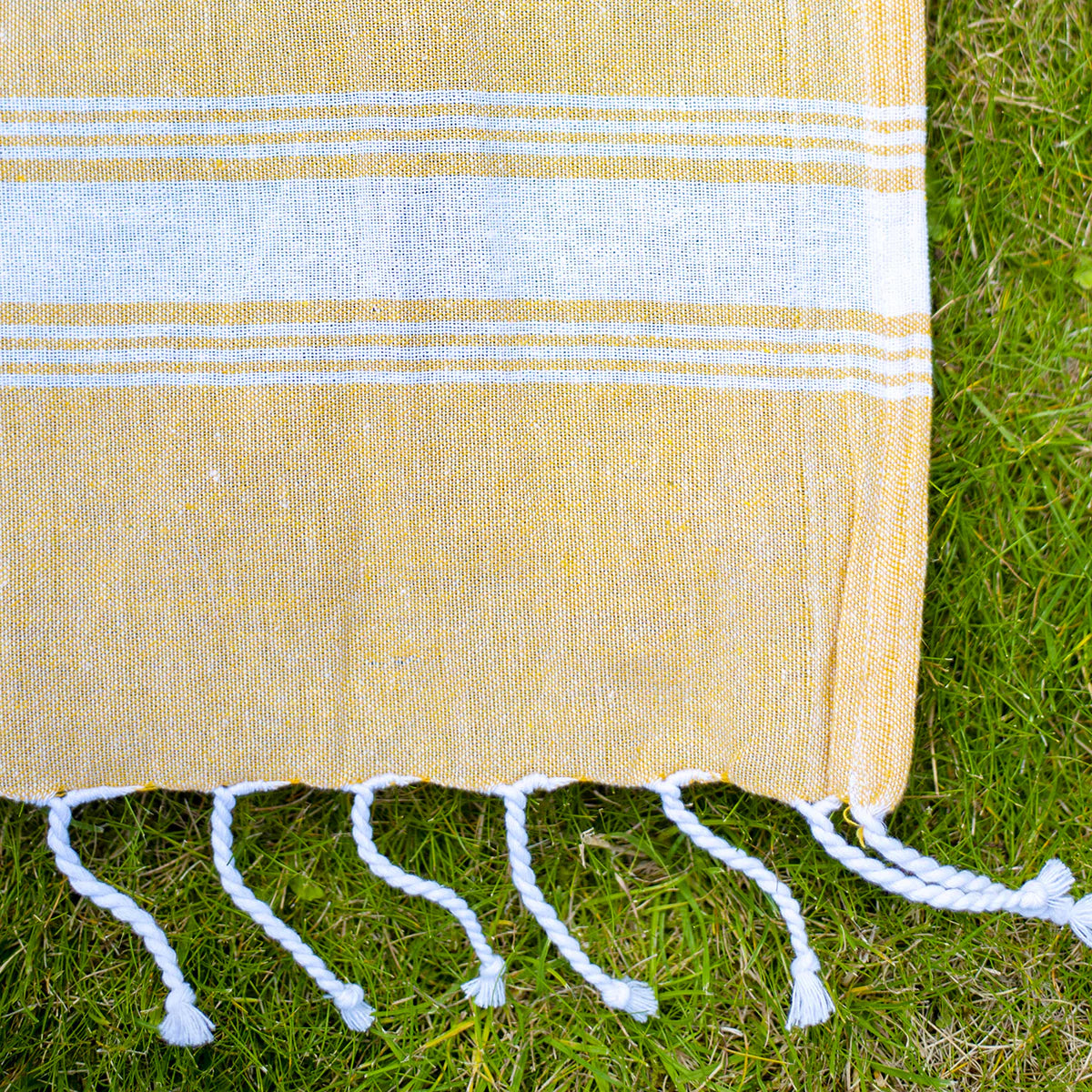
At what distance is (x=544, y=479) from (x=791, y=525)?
0.30 m

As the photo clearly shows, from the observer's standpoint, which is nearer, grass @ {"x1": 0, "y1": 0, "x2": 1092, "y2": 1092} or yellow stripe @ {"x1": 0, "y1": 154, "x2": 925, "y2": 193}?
yellow stripe @ {"x1": 0, "y1": 154, "x2": 925, "y2": 193}

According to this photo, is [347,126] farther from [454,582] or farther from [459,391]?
[454,582]

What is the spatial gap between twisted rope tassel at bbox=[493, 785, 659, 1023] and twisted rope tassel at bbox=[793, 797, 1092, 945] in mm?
321

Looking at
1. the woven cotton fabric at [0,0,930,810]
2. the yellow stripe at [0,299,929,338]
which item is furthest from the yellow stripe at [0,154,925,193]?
the yellow stripe at [0,299,929,338]

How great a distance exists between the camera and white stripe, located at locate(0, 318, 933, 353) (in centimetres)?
101

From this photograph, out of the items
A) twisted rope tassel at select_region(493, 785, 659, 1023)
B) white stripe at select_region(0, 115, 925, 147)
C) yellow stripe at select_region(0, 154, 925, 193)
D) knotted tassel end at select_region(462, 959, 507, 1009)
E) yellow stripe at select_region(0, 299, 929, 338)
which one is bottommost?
knotted tassel end at select_region(462, 959, 507, 1009)

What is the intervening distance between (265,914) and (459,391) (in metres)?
0.69

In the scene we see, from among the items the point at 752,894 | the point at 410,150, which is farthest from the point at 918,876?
the point at 410,150

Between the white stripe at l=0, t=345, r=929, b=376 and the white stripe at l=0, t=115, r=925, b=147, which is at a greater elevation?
the white stripe at l=0, t=115, r=925, b=147

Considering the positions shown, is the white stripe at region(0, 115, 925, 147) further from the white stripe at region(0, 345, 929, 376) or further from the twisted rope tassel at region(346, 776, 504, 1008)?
the twisted rope tassel at region(346, 776, 504, 1008)

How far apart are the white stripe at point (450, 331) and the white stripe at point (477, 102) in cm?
26

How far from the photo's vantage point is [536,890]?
41.9 inches

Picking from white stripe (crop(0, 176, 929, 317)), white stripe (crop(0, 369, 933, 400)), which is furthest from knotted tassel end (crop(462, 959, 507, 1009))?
white stripe (crop(0, 176, 929, 317))

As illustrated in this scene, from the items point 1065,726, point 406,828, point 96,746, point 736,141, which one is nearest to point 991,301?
point 736,141
